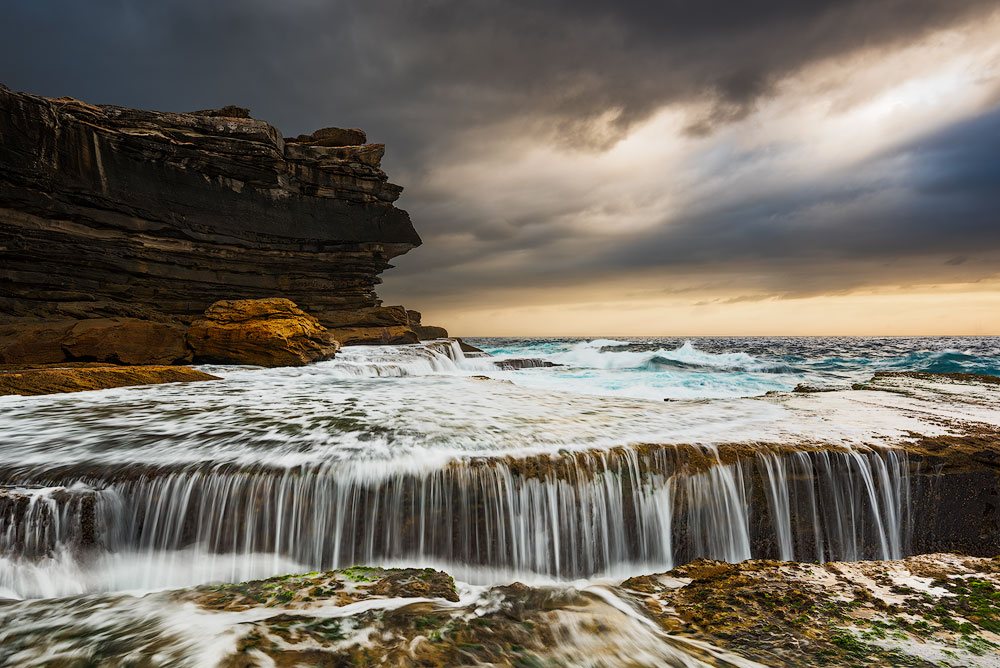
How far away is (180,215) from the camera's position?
18.3 m

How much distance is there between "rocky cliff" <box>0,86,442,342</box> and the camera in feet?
48.7

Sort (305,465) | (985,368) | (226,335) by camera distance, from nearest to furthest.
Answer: (305,465), (226,335), (985,368)

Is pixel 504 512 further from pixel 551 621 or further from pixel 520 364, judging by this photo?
pixel 520 364

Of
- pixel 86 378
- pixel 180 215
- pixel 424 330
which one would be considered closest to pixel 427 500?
pixel 86 378

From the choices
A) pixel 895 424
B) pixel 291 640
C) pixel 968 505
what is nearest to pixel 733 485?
pixel 968 505

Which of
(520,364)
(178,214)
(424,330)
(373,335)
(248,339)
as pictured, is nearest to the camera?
(248,339)

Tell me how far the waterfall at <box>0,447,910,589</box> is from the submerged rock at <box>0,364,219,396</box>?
518 cm

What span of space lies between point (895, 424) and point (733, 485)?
2806 millimetres

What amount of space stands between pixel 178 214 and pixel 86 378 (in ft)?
43.6

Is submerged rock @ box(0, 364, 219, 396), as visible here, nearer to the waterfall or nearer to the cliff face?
the waterfall

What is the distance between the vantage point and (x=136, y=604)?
7.62 feet

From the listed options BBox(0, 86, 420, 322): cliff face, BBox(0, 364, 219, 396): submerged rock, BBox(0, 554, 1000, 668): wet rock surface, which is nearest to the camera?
BBox(0, 554, 1000, 668): wet rock surface

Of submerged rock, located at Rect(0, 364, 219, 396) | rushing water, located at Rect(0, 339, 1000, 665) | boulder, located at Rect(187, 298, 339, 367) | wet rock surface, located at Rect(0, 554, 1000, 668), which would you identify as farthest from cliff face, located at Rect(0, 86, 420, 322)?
wet rock surface, located at Rect(0, 554, 1000, 668)

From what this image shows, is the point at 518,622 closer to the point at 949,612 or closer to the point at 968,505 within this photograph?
the point at 949,612
